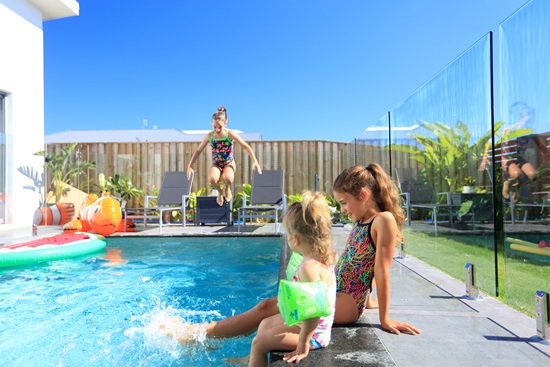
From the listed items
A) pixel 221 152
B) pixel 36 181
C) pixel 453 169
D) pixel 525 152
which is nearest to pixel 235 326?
pixel 525 152

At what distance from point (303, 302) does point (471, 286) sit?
5.06 feet

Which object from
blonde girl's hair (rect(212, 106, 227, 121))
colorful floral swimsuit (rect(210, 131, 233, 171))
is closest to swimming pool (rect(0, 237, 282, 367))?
colorful floral swimsuit (rect(210, 131, 233, 171))

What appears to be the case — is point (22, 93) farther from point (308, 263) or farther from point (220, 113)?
point (308, 263)

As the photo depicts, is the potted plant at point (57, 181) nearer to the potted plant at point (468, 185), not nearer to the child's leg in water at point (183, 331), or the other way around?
the child's leg in water at point (183, 331)

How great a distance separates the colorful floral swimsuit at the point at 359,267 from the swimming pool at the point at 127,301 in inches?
25.0

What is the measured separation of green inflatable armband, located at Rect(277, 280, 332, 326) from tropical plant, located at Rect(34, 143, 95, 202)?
9.57 meters

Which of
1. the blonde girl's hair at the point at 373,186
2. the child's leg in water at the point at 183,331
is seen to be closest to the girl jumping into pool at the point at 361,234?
the blonde girl's hair at the point at 373,186

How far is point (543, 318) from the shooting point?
1731mm

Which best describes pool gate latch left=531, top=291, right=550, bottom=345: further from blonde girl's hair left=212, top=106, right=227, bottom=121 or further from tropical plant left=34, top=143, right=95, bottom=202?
tropical plant left=34, top=143, right=95, bottom=202

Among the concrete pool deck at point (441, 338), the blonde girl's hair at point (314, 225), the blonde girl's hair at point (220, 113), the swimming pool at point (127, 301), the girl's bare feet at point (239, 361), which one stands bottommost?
the swimming pool at point (127, 301)

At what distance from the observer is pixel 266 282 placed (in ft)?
12.8

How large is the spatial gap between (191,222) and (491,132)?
8243 millimetres

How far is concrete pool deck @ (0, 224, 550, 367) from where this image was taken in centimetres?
148

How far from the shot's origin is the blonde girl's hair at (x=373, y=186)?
189cm
